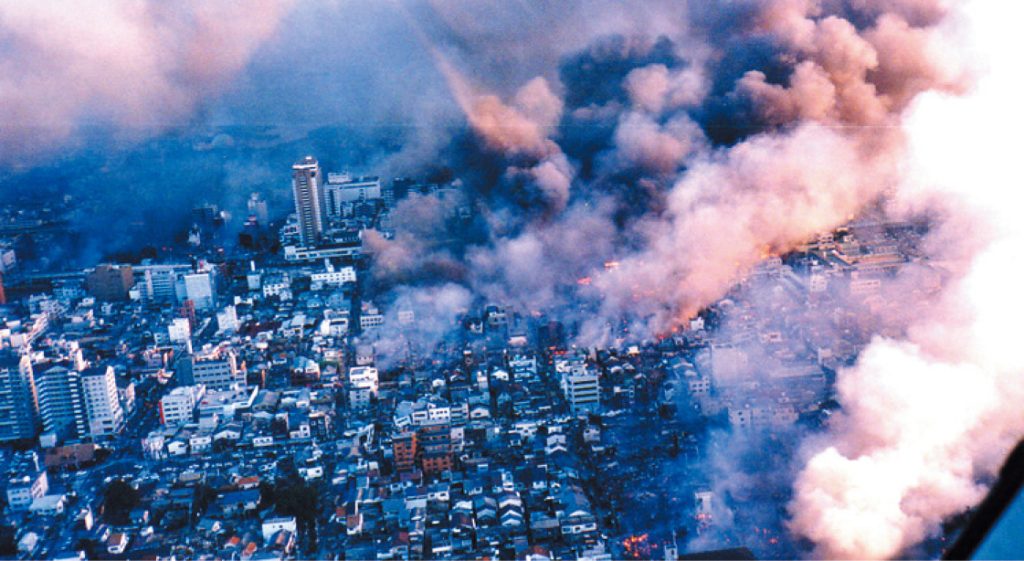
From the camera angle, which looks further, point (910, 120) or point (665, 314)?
point (910, 120)

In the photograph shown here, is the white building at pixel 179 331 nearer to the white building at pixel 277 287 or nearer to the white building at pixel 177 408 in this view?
the white building at pixel 277 287

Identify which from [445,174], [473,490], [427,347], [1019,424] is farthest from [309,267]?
[1019,424]

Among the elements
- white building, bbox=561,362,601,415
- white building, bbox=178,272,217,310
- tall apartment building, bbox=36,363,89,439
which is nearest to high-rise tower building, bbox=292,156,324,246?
white building, bbox=178,272,217,310

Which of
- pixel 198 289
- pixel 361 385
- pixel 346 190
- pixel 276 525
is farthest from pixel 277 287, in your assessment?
pixel 276 525

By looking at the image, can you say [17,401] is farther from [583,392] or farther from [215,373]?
[583,392]

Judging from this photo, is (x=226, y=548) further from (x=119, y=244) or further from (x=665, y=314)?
(x=119, y=244)

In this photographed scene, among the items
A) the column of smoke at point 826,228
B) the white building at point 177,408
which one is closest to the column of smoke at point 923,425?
the column of smoke at point 826,228
